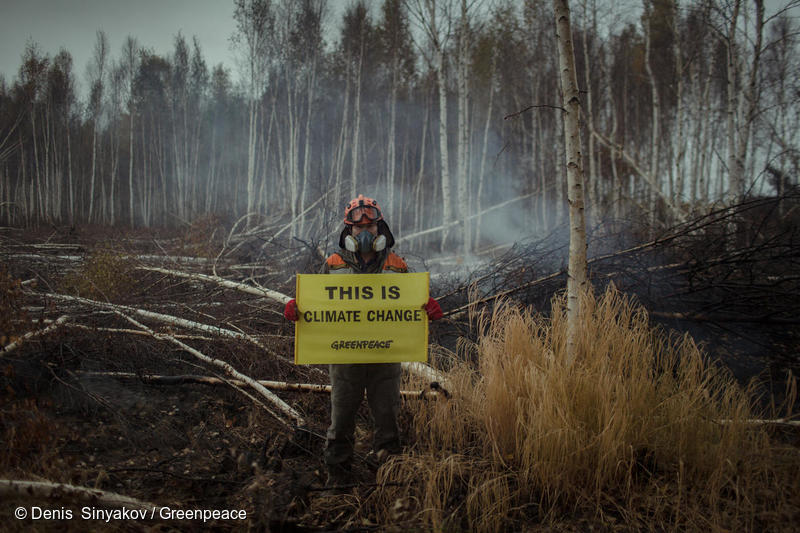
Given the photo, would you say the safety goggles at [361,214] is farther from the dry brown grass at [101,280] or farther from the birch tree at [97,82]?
the birch tree at [97,82]

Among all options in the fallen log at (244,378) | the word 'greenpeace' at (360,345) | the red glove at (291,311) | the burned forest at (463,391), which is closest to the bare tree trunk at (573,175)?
the burned forest at (463,391)

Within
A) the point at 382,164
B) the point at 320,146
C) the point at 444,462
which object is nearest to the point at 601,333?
the point at 444,462

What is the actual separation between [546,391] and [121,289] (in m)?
6.67

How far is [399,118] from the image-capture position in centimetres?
2461

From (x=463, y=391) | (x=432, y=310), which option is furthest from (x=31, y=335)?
(x=463, y=391)

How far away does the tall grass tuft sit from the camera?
8.97 ft

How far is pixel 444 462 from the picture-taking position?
9.82 ft

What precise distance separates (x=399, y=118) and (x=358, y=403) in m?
23.4

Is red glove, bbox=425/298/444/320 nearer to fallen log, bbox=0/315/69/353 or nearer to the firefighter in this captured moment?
the firefighter

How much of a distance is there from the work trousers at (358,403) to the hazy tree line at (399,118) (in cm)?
813

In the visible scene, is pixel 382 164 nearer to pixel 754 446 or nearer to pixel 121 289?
pixel 121 289

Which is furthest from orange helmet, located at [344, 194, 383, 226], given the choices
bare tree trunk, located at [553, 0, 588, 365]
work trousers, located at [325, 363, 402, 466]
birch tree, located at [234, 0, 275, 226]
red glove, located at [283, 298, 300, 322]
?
birch tree, located at [234, 0, 275, 226]

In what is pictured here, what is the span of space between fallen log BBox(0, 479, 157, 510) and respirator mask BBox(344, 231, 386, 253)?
2.23 m

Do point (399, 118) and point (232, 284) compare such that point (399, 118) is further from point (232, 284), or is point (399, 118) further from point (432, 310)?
point (432, 310)
